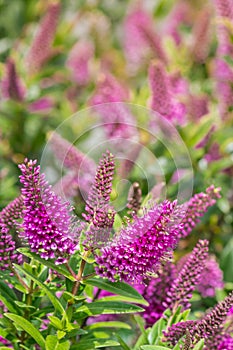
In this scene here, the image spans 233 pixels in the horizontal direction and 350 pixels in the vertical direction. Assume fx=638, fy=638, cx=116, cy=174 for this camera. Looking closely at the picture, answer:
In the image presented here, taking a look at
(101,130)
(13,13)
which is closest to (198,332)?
(101,130)

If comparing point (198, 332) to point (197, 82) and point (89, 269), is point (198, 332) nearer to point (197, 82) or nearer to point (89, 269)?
point (89, 269)

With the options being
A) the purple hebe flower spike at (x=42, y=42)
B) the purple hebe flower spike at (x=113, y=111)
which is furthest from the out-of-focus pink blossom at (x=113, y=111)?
the purple hebe flower spike at (x=42, y=42)

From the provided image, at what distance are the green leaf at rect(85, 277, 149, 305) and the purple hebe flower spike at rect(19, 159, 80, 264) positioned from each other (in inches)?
4.0

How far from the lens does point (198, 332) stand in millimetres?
961

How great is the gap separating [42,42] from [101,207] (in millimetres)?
1170

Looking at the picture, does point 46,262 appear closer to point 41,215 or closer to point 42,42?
point 41,215

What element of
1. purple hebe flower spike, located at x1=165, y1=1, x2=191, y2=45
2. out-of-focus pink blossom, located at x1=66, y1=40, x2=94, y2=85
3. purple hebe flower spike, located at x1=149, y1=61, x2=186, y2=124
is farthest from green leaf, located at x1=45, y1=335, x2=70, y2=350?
purple hebe flower spike, located at x1=165, y1=1, x2=191, y2=45

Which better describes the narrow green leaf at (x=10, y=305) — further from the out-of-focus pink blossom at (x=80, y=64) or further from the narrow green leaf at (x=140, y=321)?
the out-of-focus pink blossom at (x=80, y=64)

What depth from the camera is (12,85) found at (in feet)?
5.98

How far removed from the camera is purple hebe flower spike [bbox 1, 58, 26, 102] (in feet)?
5.77

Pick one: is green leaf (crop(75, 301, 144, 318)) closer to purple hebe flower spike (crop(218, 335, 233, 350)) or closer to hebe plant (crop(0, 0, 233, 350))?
hebe plant (crop(0, 0, 233, 350))

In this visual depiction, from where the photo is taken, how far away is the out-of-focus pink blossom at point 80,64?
2.34m

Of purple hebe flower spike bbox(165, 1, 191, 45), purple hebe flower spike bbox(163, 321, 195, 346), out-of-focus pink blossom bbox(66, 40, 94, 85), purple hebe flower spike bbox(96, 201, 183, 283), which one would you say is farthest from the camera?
purple hebe flower spike bbox(165, 1, 191, 45)

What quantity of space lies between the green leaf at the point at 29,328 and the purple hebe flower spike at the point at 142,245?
160 mm
